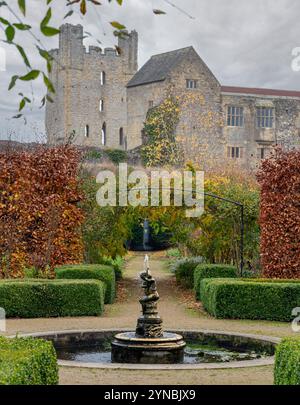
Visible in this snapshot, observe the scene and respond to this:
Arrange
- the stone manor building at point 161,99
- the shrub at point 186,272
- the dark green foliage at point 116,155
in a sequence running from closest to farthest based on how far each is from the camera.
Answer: the shrub at point 186,272 < the stone manor building at point 161,99 < the dark green foliage at point 116,155

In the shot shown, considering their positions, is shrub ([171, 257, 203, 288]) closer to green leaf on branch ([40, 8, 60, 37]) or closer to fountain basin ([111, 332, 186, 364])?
fountain basin ([111, 332, 186, 364])

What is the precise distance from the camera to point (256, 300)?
61.7 ft

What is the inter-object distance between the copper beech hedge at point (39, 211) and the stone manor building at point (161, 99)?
2222cm

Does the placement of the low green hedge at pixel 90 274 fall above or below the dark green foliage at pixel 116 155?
below

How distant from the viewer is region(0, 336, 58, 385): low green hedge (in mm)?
7293

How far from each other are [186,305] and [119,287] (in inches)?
167

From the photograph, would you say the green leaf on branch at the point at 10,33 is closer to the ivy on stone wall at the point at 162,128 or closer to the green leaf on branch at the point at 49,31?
the green leaf on branch at the point at 49,31

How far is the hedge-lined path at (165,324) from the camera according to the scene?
11016 mm

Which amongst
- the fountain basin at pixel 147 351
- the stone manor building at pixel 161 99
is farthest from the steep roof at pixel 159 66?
the fountain basin at pixel 147 351

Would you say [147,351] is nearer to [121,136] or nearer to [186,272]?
[186,272]

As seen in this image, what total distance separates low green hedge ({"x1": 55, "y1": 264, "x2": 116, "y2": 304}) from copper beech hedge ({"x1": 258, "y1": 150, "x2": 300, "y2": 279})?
418 centimetres

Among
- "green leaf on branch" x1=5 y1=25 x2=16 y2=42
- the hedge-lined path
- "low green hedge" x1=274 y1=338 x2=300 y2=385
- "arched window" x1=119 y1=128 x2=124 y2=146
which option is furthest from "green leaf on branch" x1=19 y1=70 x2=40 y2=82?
"arched window" x1=119 y1=128 x2=124 y2=146

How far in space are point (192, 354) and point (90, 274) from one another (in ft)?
24.4

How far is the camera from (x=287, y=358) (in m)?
8.79
